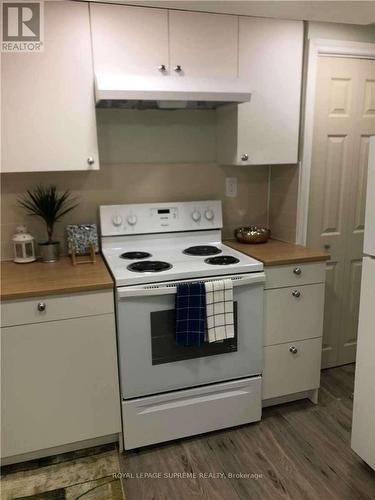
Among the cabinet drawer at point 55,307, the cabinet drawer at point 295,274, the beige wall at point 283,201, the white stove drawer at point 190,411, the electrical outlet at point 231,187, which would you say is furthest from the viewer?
the electrical outlet at point 231,187

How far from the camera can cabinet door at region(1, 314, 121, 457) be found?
71.2 inches

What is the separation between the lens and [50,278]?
6.31 ft

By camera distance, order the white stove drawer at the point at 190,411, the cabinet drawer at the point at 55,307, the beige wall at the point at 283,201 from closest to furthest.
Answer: the cabinet drawer at the point at 55,307 < the white stove drawer at the point at 190,411 < the beige wall at the point at 283,201

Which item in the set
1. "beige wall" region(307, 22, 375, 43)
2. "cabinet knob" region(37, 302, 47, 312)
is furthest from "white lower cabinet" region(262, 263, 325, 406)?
"beige wall" region(307, 22, 375, 43)

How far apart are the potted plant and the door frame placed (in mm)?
1419

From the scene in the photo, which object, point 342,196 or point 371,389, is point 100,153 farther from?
point 371,389

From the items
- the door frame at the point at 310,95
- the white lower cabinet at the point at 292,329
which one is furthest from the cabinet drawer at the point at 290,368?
the door frame at the point at 310,95

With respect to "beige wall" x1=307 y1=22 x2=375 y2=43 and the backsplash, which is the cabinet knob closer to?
the backsplash

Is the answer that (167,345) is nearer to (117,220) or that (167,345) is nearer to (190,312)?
(190,312)

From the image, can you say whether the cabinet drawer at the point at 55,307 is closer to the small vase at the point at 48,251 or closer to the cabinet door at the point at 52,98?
the small vase at the point at 48,251

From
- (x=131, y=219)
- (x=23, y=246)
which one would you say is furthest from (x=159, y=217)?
(x=23, y=246)

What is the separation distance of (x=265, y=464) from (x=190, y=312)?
2.77 ft

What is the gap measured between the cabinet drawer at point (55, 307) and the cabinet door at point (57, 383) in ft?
0.10

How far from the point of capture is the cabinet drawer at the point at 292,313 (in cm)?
220
